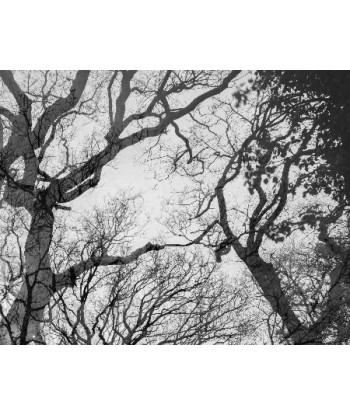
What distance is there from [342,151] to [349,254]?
529 mm

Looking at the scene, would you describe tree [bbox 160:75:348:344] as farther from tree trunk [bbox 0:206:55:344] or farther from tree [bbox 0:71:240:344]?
tree trunk [bbox 0:206:55:344]

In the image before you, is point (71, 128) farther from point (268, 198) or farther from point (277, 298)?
point (277, 298)

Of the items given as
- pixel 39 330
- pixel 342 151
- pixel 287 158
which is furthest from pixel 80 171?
pixel 342 151

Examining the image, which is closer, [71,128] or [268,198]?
[268,198]

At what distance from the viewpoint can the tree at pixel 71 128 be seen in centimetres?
305

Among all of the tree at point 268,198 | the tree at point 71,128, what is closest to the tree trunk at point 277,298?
the tree at point 268,198

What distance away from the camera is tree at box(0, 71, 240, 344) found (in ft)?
10.0

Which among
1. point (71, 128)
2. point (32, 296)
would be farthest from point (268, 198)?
point (32, 296)

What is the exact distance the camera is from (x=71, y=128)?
10.1 feet

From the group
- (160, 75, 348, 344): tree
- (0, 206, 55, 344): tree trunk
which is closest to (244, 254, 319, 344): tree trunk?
(160, 75, 348, 344): tree

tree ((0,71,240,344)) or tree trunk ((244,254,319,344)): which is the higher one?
tree ((0,71,240,344))
